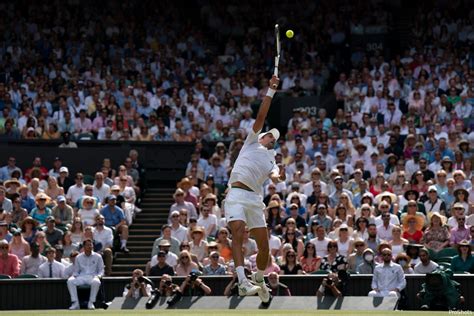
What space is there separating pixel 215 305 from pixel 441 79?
13849mm

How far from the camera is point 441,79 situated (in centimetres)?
3250

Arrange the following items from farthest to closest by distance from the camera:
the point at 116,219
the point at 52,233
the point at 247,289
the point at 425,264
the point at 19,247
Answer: the point at 116,219, the point at 52,233, the point at 19,247, the point at 425,264, the point at 247,289

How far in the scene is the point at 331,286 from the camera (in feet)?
69.4

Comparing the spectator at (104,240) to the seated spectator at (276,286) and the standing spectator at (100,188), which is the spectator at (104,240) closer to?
the standing spectator at (100,188)

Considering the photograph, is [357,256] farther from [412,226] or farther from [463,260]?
[463,260]

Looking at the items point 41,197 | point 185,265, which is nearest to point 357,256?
point 185,265

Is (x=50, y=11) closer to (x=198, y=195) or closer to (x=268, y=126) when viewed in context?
(x=268, y=126)

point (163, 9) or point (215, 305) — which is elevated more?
point (163, 9)

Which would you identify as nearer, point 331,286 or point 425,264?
point 331,286

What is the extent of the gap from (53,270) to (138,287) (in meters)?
2.20

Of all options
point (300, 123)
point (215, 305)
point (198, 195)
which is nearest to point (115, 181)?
point (198, 195)

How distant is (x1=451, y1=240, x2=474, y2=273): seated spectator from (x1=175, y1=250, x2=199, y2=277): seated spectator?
14.6 ft

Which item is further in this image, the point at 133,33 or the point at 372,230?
the point at 133,33

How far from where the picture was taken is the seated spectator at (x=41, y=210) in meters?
26.3
